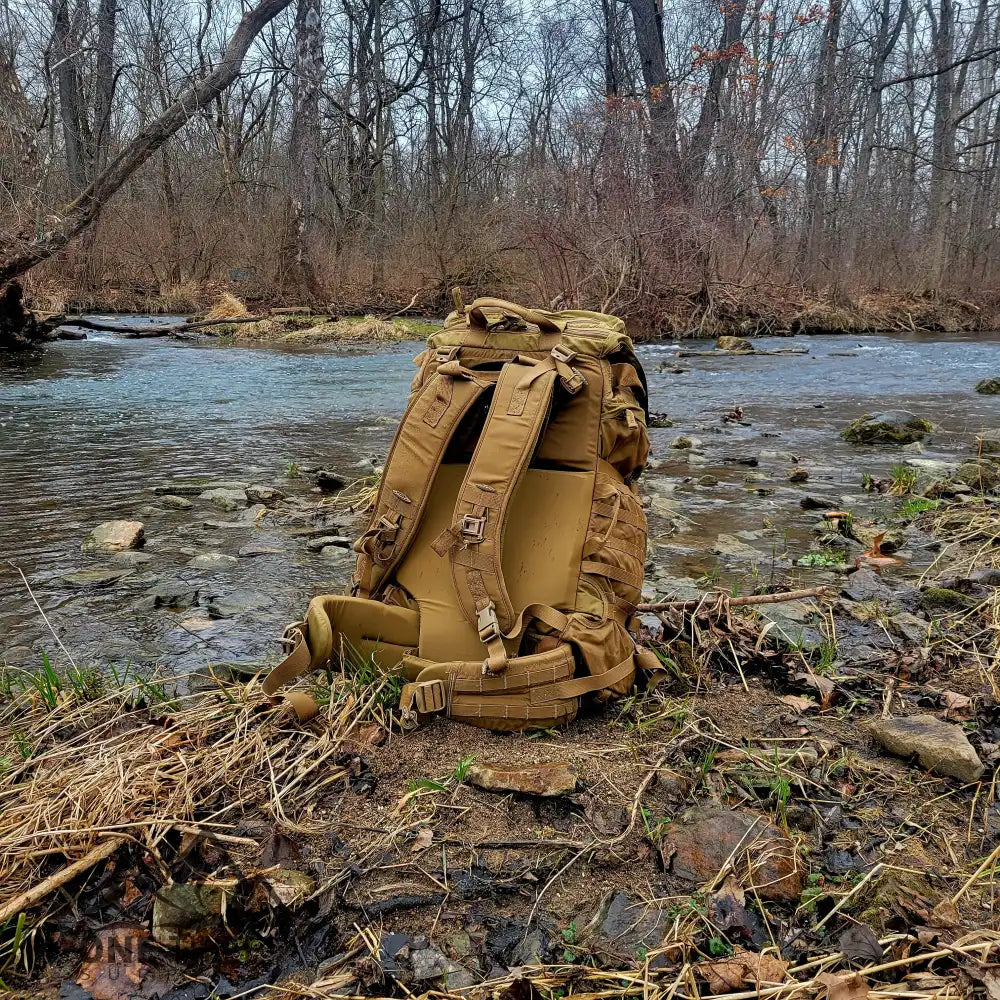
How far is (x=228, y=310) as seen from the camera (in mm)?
17562

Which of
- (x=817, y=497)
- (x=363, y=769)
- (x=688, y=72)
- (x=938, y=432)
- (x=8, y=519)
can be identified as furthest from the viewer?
(x=688, y=72)

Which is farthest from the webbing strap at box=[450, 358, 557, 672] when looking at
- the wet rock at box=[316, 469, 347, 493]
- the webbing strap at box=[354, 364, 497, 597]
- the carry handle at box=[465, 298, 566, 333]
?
the wet rock at box=[316, 469, 347, 493]

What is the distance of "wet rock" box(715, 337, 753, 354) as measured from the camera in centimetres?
1320

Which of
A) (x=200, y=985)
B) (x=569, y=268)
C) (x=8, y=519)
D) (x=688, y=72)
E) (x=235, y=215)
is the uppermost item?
(x=688, y=72)

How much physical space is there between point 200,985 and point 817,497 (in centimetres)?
445

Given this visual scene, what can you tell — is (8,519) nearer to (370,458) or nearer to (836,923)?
(370,458)

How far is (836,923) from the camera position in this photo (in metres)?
1.55

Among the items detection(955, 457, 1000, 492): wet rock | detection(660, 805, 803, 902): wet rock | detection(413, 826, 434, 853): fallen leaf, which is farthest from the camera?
detection(955, 457, 1000, 492): wet rock

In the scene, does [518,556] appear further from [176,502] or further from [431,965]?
[176,502]

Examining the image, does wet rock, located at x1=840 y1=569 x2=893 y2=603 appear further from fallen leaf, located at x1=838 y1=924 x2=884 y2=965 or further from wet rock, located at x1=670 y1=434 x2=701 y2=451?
wet rock, located at x1=670 y1=434 x2=701 y2=451

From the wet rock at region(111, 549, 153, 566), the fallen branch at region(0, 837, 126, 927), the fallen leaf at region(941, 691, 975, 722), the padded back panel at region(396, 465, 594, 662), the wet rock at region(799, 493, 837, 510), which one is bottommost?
the fallen branch at region(0, 837, 126, 927)

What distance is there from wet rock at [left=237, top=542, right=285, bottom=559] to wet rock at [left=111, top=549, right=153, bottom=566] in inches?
17.1

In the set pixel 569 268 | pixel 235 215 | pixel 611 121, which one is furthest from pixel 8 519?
pixel 235 215

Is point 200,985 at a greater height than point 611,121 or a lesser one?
lesser
